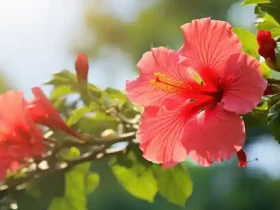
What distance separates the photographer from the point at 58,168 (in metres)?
0.69

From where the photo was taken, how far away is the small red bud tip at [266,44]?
1.51 ft

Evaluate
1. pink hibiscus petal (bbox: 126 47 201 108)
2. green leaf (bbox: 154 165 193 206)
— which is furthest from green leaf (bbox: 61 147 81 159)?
pink hibiscus petal (bbox: 126 47 201 108)

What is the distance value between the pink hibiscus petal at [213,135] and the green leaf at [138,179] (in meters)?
0.22

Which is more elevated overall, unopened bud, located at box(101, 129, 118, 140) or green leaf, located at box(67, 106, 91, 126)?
green leaf, located at box(67, 106, 91, 126)

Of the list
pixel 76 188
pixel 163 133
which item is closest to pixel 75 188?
pixel 76 188

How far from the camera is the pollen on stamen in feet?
1.61

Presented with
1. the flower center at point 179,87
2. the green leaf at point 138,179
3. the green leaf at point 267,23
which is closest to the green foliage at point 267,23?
the green leaf at point 267,23

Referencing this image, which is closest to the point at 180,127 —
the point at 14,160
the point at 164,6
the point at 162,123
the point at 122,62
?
the point at 162,123

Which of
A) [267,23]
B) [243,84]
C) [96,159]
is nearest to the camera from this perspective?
[243,84]

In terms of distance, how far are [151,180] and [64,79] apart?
5.5 inches

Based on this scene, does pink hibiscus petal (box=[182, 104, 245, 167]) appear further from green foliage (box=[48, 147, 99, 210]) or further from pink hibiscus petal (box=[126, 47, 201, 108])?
green foliage (box=[48, 147, 99, 210])

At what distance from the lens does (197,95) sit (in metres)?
0.50

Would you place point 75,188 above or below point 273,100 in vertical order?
below

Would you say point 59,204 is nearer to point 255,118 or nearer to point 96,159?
point 96,159
